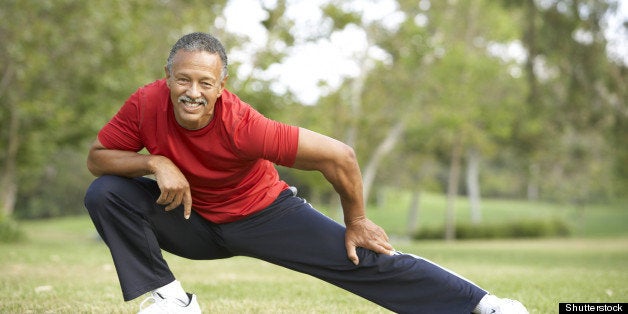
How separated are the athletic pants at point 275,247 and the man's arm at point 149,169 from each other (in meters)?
0.10

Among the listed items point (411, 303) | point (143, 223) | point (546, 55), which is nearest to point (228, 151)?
point (143, 223)

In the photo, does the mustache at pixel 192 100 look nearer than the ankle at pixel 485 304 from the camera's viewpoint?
Yes

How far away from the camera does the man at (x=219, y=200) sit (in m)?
4.17

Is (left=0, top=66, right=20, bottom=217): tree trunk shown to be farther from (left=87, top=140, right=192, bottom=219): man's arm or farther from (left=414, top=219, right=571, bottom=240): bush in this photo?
(left=414, top=219, right=571, bottom=240): bush

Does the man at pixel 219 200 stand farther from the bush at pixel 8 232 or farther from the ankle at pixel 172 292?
the bush at pixel 8 232

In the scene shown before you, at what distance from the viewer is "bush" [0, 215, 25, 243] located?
18597mm

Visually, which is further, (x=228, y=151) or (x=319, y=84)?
(x=319, y=84)

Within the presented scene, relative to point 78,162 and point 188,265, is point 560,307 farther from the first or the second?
point 78,162

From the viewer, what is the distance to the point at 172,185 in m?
4.16

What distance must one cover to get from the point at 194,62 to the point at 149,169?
0.71 metres

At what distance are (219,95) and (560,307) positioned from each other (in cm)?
321

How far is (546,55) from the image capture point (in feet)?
57.0

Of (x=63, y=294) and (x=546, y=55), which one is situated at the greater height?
(x=546, y=55)

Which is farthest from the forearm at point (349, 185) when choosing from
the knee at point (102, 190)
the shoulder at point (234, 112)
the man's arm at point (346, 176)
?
the knee at point (102, 190)
